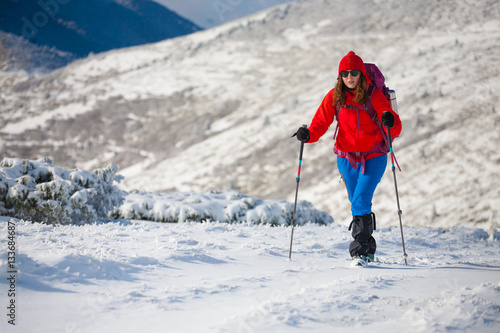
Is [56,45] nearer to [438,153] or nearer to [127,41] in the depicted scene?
[127,41]

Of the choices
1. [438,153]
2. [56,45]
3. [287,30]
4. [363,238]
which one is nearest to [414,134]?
[438,153]

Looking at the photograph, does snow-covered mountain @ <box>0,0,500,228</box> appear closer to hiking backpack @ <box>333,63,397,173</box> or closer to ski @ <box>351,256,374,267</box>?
hiking backpack @ <box>333,63,397,173</box>

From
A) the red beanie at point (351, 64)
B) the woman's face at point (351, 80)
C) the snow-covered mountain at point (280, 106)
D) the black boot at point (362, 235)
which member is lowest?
the black boot at point (362, 235)

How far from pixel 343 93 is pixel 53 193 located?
632 centimetres

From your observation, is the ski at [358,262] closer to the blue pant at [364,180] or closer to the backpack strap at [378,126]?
the blue pant at [364,180]

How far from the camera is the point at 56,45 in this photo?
124 meters

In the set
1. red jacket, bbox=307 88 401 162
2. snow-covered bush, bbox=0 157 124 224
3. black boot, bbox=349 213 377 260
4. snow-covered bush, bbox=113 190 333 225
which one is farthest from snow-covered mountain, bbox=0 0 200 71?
black boot, bbox=349 213 377 260

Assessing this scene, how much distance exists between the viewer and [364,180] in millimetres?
4832

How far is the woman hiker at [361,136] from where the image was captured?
15.7 ft

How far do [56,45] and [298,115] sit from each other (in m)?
116

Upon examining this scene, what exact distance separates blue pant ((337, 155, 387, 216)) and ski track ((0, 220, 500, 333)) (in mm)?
729

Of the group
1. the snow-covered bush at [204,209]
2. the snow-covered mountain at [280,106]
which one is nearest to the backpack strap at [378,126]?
the snow-covered bush at [204,209]

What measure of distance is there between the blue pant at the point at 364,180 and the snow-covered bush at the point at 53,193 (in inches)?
232

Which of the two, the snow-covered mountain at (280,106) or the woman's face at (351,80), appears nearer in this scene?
the woman's face at (351,80)
